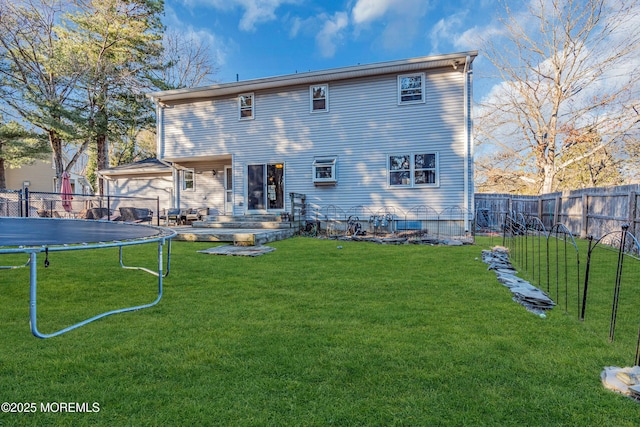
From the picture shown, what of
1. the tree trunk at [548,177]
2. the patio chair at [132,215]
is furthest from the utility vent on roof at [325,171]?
the tree trunk at [548,177]

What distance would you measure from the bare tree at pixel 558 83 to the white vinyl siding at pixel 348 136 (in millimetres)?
9700

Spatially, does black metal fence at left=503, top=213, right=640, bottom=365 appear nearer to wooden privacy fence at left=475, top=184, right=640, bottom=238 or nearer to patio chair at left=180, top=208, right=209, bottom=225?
wooden privacy fence at left=475, top=184, right=640, bottom=238

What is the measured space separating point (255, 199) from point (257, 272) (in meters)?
6.90

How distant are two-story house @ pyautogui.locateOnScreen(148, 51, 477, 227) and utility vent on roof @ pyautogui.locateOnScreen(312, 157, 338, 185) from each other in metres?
0.03

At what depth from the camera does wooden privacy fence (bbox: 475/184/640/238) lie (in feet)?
22.8

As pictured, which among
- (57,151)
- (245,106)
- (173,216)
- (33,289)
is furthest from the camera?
(57,151)

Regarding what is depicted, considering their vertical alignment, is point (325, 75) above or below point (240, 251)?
above

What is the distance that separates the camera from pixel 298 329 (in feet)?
8.02

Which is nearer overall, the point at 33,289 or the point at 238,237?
the point at 33,289

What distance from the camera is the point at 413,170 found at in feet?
31.8

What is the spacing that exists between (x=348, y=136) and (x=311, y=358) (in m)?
8.93

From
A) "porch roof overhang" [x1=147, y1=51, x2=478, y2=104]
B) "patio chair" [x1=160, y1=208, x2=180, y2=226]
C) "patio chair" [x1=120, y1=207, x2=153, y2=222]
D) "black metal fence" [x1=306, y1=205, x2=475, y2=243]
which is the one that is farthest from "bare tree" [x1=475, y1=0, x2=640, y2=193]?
"patio chair" [x1=120, y1=207, x2=153, y2=222]

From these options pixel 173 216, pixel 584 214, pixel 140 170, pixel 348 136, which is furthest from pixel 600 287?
pixel 140 170

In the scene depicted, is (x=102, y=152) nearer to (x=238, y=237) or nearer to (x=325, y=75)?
(x=325, y=75)
